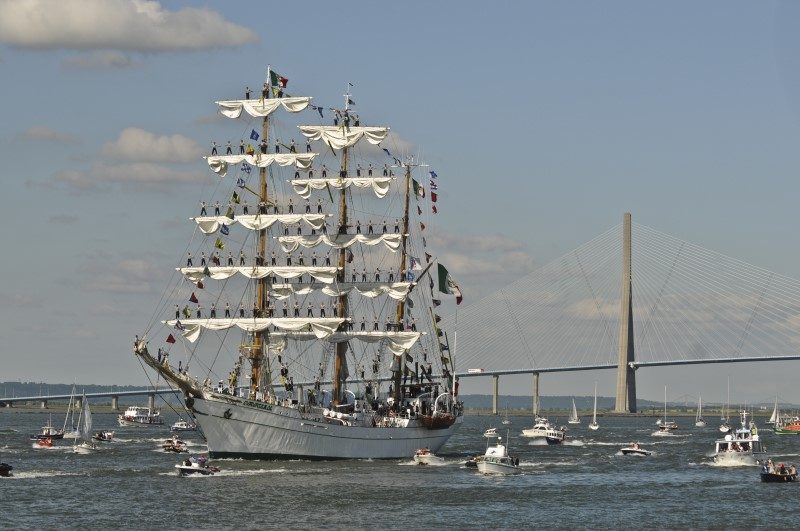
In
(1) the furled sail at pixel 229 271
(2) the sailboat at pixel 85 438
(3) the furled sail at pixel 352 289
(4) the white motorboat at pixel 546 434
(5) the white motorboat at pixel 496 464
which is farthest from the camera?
(4) the white motorboat at pixel 546 434

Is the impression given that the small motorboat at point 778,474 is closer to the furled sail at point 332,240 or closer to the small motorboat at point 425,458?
the small motorboat at point 425,458

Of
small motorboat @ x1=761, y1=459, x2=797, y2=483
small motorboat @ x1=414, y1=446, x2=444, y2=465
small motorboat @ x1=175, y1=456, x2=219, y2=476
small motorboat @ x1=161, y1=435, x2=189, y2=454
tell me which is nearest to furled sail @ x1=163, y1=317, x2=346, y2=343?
small motorboat @ x1=414, y1=446, x2=444, y2=465

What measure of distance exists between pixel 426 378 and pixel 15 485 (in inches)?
1749

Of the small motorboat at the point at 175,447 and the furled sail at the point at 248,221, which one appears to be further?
the small motorboat at the point at 175,447

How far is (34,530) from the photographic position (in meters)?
71.1

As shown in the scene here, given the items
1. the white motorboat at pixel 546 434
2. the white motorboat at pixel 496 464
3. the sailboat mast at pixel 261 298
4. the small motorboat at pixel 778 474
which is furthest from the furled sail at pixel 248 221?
the white motorboat at pixel 546 434

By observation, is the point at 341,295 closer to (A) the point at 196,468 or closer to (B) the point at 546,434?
(A) the point at 196,468

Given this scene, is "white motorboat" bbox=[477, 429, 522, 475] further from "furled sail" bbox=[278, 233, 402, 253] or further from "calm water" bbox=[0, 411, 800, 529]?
"furled sail" bbox=[278, 233, 402, 253]

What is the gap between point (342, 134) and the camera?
121m

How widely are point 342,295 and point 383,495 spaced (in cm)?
3440

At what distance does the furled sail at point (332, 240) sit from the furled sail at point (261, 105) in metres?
10.7

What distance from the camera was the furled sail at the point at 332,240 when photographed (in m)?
120

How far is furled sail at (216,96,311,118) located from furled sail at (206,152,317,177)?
10.4ft

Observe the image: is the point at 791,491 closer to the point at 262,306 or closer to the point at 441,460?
the point at 441,460
